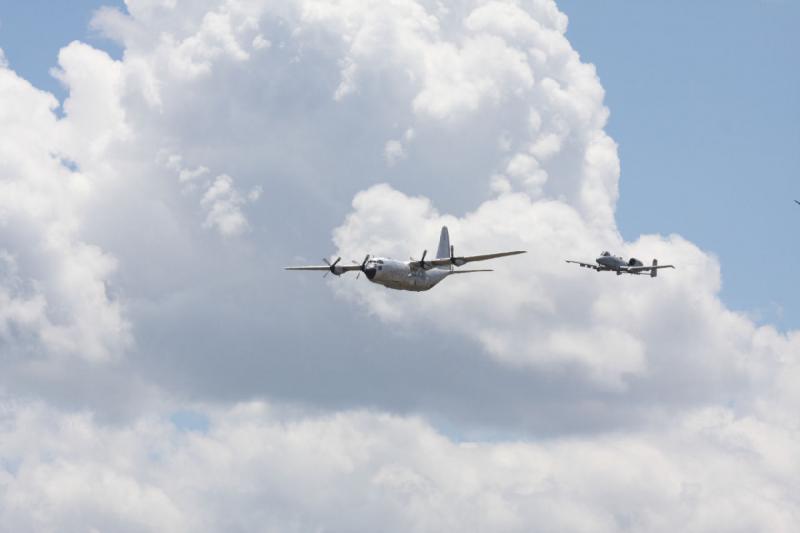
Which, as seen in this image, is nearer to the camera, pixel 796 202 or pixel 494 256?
pixel 796 202

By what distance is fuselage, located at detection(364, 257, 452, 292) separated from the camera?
194 metres

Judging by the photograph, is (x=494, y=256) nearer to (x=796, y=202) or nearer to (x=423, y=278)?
(x=423, y=278)

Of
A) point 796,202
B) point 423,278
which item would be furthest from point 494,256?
point 796,202

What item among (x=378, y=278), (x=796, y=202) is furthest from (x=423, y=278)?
(x=796, y=202)

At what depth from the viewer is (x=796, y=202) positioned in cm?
13612

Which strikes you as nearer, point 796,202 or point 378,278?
point 796,202

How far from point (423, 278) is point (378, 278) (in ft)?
26.2

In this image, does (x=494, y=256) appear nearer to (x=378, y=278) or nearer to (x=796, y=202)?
(x=378, y=278)

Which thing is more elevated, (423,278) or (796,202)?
(423,278)

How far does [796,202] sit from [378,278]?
239 feet

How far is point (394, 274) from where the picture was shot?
195750 mm

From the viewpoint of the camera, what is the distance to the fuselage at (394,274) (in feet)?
637

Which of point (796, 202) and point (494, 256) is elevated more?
point (494, 256)

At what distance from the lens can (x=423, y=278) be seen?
199 m
